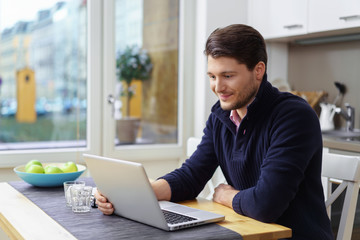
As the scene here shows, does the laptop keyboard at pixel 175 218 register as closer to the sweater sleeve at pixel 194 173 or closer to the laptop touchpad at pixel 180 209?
the laptop touchpad at pixel 180 209

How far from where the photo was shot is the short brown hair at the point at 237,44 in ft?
5.42

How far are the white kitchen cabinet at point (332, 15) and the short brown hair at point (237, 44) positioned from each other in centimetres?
147

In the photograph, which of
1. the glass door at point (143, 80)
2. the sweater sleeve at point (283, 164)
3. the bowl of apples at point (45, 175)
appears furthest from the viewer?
the glass door at point (143, 80)

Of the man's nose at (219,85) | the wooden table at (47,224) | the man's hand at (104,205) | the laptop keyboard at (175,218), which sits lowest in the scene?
the wooden table at (47,224)

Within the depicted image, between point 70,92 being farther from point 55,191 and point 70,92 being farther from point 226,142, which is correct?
point 226,142

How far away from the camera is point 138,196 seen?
1.39 metres

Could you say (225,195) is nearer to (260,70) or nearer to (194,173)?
(194,173)

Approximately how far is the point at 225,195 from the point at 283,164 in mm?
240

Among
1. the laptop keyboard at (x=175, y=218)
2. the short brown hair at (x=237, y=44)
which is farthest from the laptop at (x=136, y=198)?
the short brown hair at (x=237, y=44)

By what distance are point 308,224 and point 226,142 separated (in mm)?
416

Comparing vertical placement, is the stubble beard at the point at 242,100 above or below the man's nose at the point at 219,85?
below

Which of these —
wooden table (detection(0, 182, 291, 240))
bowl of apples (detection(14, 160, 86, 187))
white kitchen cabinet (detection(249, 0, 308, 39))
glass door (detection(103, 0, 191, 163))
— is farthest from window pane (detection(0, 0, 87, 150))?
wooden table (detection(0, 182, 291, 240))

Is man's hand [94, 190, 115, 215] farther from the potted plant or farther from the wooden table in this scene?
the potted plant

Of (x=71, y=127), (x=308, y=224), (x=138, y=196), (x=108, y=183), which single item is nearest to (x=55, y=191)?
(x=108, y=183)
